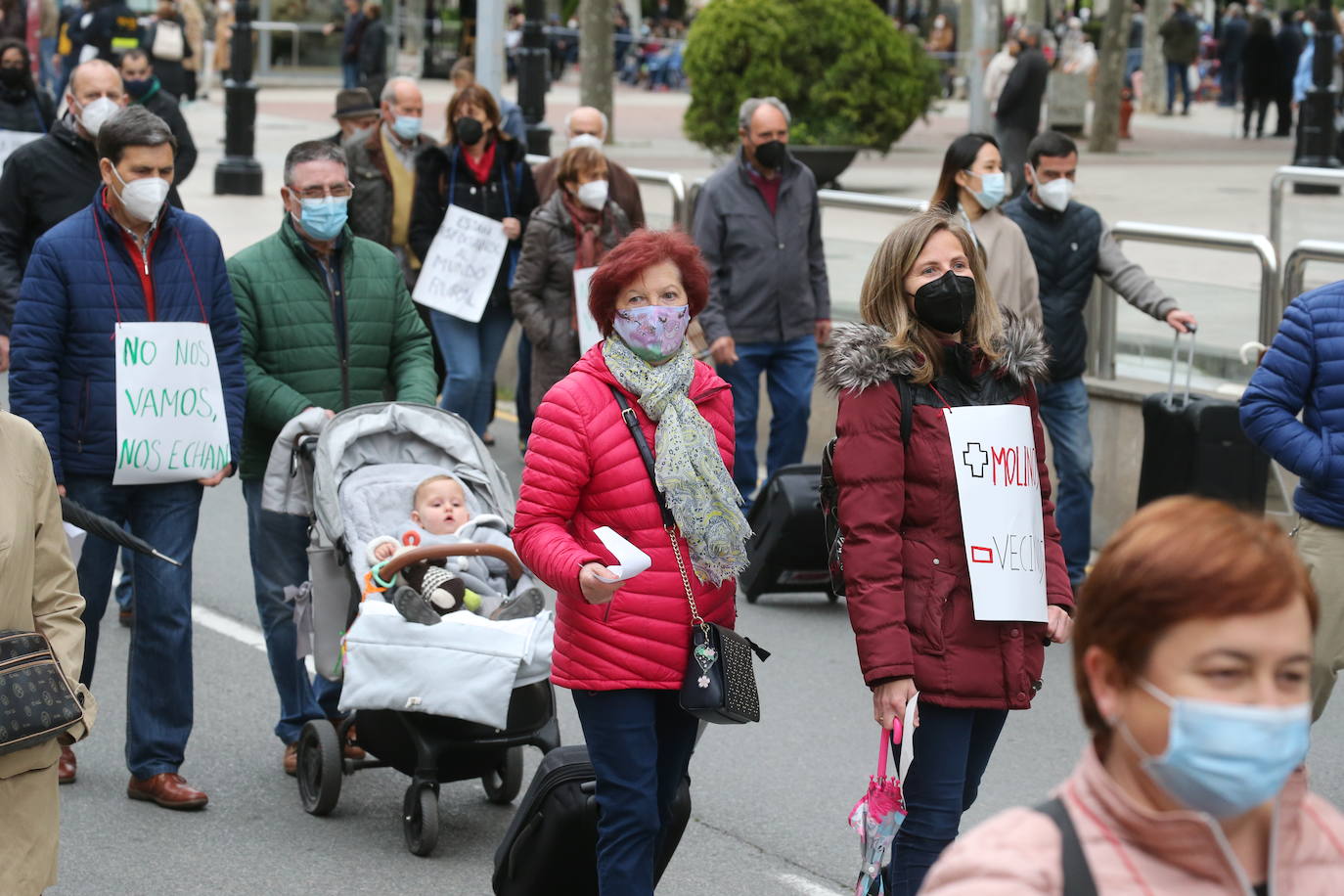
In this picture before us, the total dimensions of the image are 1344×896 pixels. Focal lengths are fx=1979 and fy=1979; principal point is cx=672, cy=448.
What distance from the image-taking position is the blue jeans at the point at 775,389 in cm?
962

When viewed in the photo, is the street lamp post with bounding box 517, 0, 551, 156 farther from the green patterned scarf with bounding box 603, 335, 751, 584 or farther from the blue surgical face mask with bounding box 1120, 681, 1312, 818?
the blue surgical face mask with bounding box 1120, 681, 1312, 818

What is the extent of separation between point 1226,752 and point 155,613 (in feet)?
14.5

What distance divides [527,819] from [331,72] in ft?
126

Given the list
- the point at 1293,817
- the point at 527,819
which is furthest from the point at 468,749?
the point at 1293,817

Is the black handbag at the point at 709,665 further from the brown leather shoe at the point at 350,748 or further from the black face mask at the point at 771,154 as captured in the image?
the black face mask at the point at 771,154

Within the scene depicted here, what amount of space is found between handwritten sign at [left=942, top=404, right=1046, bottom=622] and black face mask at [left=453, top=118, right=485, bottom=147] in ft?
19.6

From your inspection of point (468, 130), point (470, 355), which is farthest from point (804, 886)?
point (468, 130)

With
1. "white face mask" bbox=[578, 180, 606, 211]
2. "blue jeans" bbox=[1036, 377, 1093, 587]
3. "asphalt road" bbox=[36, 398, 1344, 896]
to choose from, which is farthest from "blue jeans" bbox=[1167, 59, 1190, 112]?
"asphalt road" bbox=[36, 398, 1344, 896]

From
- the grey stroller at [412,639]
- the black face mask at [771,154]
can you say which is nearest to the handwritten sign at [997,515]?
the grey stroller at [412,639]

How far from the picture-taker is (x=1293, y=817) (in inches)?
91.4

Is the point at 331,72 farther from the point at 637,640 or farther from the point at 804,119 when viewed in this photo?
the point at 637,640

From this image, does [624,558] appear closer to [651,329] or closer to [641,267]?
[651,329]

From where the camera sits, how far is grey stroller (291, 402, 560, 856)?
5406mm

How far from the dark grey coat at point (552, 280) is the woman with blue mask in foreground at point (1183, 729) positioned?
24.1 ft
